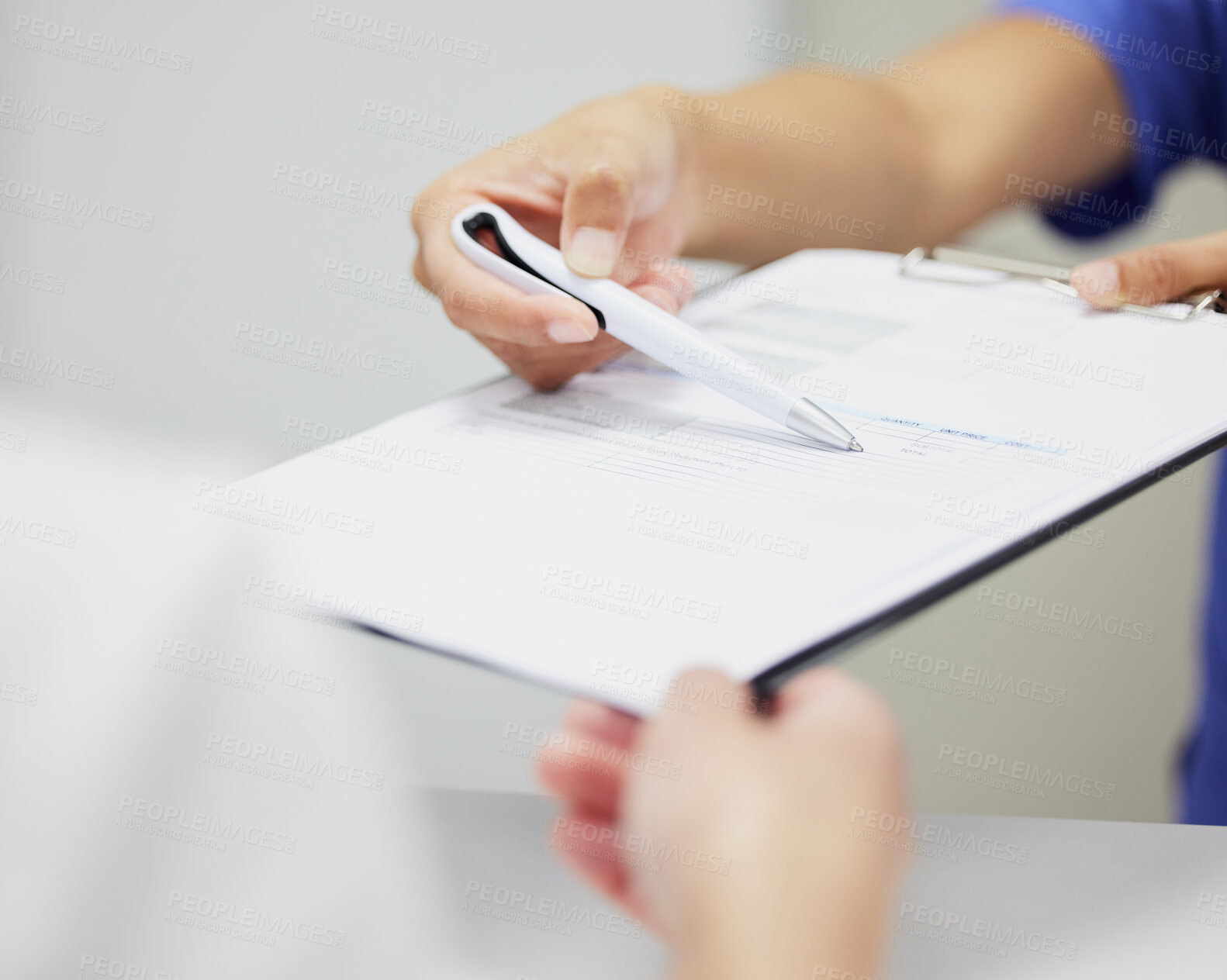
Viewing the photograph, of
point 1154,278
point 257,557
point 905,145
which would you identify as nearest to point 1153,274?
point 1154,278

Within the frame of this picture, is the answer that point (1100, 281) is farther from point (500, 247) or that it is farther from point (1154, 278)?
point (500, 247)

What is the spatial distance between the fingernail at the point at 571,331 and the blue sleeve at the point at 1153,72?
0.44 m

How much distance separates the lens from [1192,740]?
0.64 metres

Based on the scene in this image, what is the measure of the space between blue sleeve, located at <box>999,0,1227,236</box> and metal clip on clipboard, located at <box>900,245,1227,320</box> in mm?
216

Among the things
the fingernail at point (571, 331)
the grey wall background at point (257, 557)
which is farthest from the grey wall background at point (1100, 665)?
the fingernail at point (571, 331)

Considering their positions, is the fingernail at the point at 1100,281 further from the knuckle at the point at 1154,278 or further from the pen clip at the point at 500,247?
the pen clip at the point at 500,247

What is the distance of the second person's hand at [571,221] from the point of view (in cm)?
43

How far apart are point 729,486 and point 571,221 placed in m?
0.17

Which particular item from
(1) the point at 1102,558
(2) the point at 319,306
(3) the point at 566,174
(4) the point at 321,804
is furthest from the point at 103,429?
(2) the point at 319,306

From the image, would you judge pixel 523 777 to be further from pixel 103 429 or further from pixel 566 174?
pixel 566 174

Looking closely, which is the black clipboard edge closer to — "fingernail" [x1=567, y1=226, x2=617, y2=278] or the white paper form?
the white paper form

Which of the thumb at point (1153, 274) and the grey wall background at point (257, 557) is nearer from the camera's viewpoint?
the grey wall background at point (257, 557)

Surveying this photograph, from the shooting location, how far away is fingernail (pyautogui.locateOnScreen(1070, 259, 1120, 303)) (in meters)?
0.47

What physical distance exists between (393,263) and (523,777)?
0.76m
